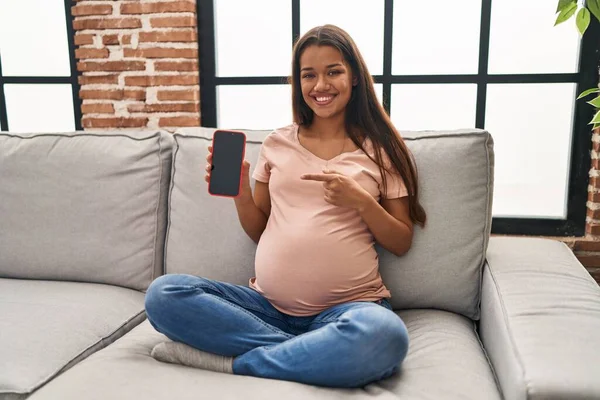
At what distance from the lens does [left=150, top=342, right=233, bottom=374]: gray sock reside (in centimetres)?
115

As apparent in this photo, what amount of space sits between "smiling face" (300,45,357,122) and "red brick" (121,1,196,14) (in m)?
0.84

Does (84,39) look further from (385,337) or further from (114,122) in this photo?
(385,337)

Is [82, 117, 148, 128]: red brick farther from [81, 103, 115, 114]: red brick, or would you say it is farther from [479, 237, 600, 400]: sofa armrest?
[479, 237, 600, 400]: sofa armrest

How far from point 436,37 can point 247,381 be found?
1.49 m

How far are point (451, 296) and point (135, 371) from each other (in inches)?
32.0

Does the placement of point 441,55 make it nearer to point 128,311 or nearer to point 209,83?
point 209,83

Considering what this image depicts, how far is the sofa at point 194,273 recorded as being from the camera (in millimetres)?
1042

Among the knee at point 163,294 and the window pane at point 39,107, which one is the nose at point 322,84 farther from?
the window pane at point 39,107

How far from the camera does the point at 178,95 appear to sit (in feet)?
6.93

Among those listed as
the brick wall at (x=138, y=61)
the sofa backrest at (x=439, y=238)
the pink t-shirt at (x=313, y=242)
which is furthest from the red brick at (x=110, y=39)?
the pink t-shirt at (x=313, y=242)

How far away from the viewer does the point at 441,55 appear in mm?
2027

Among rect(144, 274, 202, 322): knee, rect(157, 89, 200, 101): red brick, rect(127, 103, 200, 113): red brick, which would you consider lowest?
rect(144, 274, 202, 322): knee

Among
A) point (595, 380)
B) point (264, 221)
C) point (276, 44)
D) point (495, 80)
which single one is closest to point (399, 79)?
point (495, 80)

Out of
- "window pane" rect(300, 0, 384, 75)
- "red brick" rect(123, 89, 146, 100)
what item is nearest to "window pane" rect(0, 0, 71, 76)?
"red brick" rect(123, 89, 146, 100)
